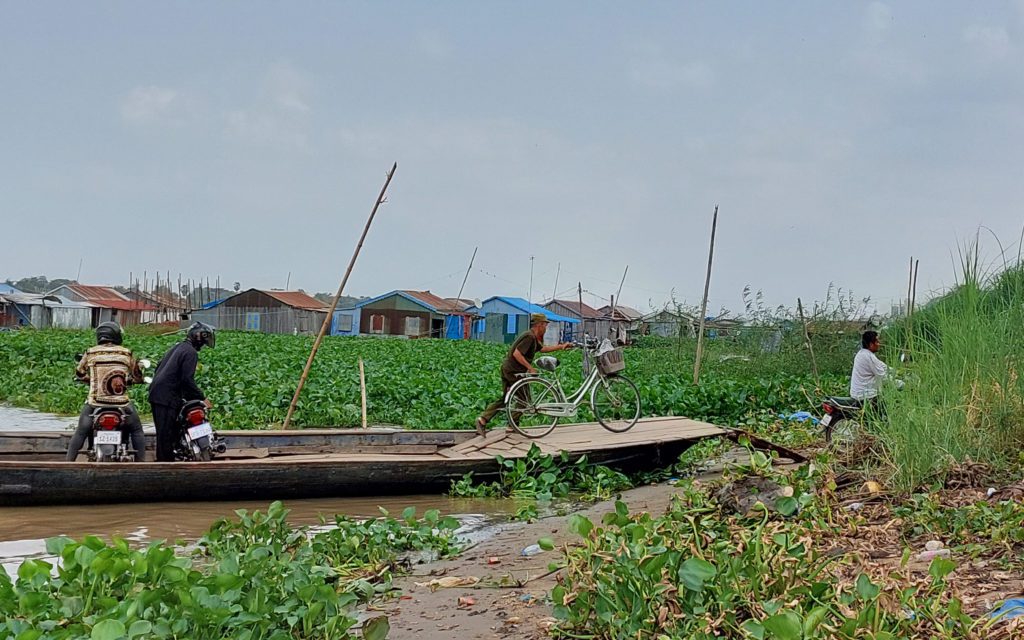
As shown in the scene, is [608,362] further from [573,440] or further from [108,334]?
[108,334]

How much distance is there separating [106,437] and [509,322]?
124ft

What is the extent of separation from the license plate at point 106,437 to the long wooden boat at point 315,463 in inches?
14.6

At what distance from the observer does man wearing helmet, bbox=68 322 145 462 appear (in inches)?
300

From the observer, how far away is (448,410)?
1320cm

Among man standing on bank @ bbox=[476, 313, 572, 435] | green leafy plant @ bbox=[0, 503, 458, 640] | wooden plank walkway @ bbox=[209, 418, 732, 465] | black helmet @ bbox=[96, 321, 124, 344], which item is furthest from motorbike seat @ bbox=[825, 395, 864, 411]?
black helmet @ bbox=[96, 321, 124, 344]

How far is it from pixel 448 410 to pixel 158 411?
18.7 ft

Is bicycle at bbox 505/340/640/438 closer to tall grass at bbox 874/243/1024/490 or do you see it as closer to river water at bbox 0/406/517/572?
river water at bbox 0/406/517/572

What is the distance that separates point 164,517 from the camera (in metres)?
7.43

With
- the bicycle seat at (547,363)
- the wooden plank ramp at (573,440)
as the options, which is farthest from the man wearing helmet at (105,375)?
the bicycle seat at (547,363)

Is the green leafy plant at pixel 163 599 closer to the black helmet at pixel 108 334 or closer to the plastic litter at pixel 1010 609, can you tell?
the plastic litter at pixel 1010 609

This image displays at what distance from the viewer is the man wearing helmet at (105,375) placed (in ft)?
25.0

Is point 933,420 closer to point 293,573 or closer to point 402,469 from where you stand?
point 293,573

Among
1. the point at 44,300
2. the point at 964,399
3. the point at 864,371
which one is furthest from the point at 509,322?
the point at 964,399

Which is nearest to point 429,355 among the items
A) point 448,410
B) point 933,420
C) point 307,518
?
point 448,410
